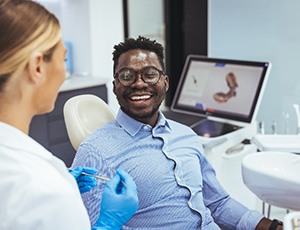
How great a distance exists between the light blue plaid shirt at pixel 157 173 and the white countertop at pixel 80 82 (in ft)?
4.88

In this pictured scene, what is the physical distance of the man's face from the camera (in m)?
1.47

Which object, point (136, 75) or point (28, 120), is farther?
point (136, 75)

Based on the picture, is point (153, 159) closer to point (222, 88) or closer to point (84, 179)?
point (84, 179)

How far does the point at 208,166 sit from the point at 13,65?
0.92 metres

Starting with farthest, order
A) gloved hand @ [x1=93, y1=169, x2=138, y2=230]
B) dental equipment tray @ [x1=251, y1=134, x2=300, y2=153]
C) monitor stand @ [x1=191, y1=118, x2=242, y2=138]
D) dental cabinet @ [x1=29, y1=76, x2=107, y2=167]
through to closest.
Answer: dental cabinet @ [x1=29, y1=76, x2=107, y2=167], monitor stand @ [x1=191, y1=118, x2=242, y2=138], dental equipment tray @ [x1=251, y1=134, x2=300, y2=153], gloved hand @ [x1=93, y1=169, x2=138, y2=230]

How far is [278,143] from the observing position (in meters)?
1.86

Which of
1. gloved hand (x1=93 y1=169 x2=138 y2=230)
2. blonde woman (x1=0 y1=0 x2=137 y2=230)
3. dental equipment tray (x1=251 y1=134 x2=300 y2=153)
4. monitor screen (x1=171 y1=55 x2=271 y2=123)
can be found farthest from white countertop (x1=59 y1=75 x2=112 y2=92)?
blonde woman (x1=0 y1=0 x2=137 y2=230)

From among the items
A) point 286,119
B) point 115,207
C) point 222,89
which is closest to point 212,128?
point 222,89

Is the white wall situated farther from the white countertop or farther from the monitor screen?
the white countertop

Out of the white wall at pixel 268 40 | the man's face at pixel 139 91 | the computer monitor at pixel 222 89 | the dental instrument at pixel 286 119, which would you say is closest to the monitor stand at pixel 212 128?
the computer monitor at pixel 222 89

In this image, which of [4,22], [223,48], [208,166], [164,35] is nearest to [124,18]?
[164,35]

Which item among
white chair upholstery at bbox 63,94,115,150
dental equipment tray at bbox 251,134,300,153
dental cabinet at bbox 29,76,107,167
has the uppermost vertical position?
white chair upholstery at bbox 63,94,115,150

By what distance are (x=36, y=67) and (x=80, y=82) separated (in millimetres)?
2178

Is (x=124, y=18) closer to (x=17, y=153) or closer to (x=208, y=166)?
(x=208, y=166)
